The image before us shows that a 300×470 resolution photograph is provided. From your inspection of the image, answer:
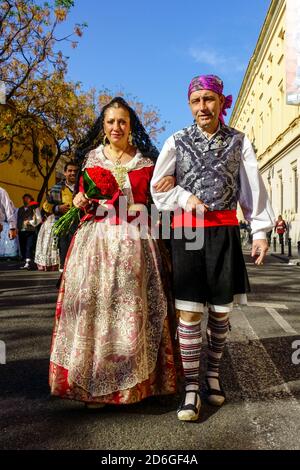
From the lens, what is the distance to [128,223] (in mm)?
3125

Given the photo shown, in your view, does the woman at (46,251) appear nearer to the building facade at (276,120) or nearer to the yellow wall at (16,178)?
the building facade at (276,120)

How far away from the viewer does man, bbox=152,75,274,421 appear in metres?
2.92

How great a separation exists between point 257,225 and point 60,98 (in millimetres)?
18642

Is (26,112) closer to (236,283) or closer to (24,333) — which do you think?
(24,333)

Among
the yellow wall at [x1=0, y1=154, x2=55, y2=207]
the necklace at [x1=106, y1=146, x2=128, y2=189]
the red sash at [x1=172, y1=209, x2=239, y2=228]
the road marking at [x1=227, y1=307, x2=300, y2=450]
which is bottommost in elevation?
the road marking at [x1=227, y1=307, x2=300, y2=450]

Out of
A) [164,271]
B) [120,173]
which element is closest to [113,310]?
[164,271]

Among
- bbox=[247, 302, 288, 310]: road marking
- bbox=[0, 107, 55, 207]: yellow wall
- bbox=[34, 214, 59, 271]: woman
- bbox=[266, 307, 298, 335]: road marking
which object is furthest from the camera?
bbox=[0, 107, 55, 207]: yellow wall

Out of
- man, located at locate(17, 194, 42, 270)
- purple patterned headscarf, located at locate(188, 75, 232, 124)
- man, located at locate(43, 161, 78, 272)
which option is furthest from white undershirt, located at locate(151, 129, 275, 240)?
man, located at locate(17, 194, 42, 270)

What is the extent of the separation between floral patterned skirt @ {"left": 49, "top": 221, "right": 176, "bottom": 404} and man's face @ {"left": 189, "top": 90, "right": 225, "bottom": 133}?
75 cm

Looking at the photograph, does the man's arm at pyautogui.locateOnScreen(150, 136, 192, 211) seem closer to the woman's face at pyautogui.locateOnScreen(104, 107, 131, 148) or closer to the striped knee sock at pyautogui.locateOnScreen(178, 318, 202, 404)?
the woman's face at pyautogui.locateOnScreen(104, 107, 131, 148)

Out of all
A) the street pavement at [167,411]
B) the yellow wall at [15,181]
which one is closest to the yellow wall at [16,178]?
the yellow wall at [15,181]

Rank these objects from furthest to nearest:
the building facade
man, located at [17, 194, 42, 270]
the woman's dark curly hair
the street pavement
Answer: the building facade, man, located at [17, 194, 42, 270], the woman's dark curly hair, the street pavement
